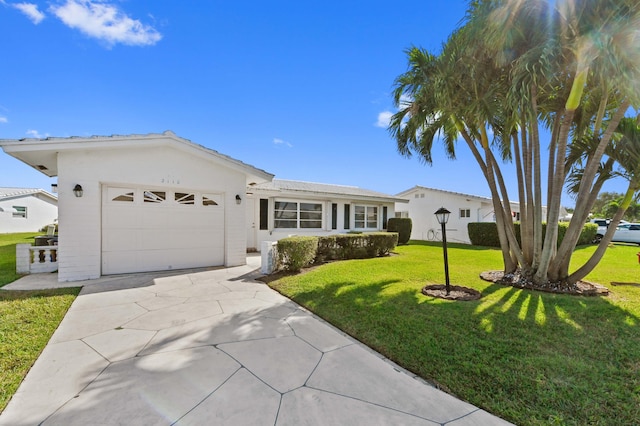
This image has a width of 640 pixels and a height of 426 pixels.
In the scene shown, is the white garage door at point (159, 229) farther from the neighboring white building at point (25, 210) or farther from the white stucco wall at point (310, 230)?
the neighboring white building at point (25, 210)

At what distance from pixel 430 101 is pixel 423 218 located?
627 inches

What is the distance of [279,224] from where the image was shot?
13891mm

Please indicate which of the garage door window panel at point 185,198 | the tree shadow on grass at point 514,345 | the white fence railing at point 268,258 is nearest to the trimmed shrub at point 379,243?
the white fence railing at point 268,258

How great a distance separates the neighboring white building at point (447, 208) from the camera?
19.5 m

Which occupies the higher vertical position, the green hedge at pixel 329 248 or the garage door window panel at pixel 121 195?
the garage door window panel at pixel 121 195

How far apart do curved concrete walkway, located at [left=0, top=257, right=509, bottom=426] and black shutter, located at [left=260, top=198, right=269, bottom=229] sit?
8234 millimetres

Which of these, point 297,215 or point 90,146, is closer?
point 90,146

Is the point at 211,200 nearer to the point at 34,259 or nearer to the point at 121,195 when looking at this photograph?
the point at 121,195

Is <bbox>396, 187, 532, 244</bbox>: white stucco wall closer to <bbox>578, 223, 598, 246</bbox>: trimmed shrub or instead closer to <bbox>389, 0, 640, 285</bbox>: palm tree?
<bbox>578, 223, 598, 246</bbox>: trimmed shrub

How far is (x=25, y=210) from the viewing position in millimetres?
25750

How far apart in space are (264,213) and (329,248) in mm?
4372

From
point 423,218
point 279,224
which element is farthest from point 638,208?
point 279,224

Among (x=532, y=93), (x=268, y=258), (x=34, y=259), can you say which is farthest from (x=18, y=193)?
(x=532, y=93)

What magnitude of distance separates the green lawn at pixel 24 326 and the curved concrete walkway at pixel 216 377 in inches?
5.2
